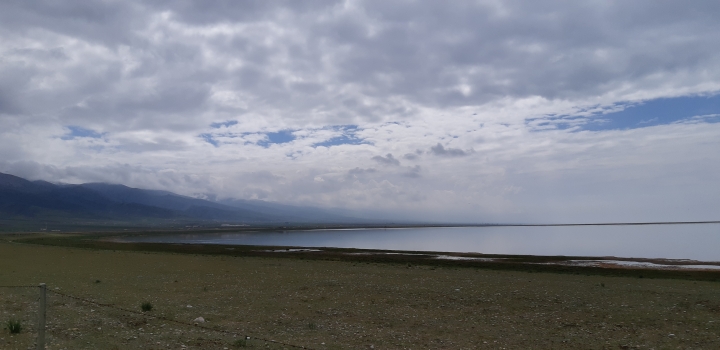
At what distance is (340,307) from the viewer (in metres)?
19.4

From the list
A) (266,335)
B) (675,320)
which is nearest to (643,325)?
(675,320)

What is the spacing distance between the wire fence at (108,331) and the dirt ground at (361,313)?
0.04 m

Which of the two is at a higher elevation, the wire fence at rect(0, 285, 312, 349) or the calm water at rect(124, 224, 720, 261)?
the wire fence at rect(0, 285, 312, 349)

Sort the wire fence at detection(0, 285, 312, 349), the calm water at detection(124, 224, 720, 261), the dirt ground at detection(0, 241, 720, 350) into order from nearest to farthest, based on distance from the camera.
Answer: the wire fence at detection(0, 285, 312, 349), the dirt ground at detection(0, 241, 720, 350), the calm water at detection(124, 224, 720, 261)

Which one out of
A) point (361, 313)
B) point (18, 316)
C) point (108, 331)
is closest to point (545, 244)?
point (361, 313)

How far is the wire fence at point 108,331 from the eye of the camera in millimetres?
11852

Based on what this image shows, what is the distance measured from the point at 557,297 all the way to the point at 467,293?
4636 mm

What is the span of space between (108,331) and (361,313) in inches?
359

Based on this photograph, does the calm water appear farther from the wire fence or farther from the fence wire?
the fence wire

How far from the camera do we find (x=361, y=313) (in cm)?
1817

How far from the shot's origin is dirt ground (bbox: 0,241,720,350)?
1329 centimetres

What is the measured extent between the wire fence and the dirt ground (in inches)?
1.6

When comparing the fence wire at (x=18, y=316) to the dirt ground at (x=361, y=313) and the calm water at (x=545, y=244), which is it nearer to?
the dirt ground at (x=361, y=313)

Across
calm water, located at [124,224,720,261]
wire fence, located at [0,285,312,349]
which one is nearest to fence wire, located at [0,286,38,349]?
wire fence, located at [0,285,312,349]
